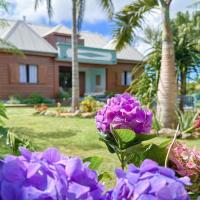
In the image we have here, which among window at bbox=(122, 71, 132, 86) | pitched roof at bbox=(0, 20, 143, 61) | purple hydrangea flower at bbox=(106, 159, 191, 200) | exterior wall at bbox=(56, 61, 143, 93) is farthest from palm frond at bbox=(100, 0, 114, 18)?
window at bbox=(122, 71, 132, 86)

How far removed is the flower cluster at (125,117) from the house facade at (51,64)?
846 inches

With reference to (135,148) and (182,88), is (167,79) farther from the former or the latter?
(135,148)

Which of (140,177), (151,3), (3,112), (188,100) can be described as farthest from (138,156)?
(188,100)

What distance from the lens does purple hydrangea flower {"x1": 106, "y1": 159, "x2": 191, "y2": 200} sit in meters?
0.69

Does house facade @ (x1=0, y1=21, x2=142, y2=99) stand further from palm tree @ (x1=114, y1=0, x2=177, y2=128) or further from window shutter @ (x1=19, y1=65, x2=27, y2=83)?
palm tree @ (x1=114, y1=0, x2=177, y2=128)

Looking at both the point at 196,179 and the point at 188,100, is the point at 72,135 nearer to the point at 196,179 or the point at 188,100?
the point at 188,100

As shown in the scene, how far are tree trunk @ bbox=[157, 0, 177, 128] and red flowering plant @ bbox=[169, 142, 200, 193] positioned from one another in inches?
348

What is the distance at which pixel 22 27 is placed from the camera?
1125 inches

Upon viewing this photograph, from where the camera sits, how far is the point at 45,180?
710 mm

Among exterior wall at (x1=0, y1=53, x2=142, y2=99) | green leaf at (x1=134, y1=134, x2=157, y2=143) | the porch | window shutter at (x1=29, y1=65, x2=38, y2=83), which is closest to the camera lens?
green leaf at (x1=134, y1=134, x2=157, y2=143)

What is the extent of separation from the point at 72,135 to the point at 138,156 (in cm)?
901

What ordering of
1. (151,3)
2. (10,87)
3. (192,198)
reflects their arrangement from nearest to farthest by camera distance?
(192,198) → (151,3) → (10,87)

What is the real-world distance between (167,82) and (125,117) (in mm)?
8739

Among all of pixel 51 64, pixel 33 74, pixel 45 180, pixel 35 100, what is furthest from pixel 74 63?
pixel 45 180
